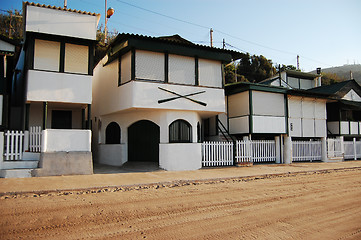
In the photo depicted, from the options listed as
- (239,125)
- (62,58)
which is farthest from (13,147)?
(239,125)

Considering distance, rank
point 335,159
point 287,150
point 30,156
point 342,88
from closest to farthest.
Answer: point 30,156 < point 287,150 < point 335,159 < point 342,88

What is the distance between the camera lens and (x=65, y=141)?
39.0ft

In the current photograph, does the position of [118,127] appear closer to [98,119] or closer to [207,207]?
[98,119]

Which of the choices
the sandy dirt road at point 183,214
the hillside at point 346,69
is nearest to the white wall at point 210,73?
the sandy dirt road at point 183,214

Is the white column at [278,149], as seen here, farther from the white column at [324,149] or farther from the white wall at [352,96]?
the white wall at [352,96]

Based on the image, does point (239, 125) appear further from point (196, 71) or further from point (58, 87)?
point (58, 87)

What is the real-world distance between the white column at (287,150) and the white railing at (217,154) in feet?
14.7

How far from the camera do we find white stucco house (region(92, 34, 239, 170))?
45.3 feet

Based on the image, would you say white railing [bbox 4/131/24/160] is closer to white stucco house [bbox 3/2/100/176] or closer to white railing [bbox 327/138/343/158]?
white stucco house [bbox 3/2/100/176]

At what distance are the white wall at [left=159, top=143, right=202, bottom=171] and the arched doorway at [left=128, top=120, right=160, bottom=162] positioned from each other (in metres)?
1.49

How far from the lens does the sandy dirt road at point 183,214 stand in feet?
16.0

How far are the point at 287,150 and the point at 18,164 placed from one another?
587 inches

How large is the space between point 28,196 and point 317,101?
19.1 meters

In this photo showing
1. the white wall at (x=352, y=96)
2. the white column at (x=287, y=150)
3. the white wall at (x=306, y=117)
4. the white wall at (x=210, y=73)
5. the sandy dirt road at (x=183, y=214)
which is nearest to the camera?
the sandy dirt road at (x=183, y=214)
